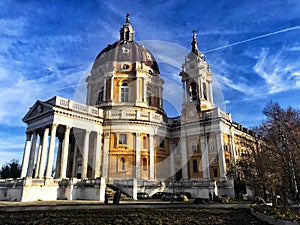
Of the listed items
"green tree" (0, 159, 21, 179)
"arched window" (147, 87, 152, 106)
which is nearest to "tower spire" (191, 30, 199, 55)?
"arched window" (147, 87, 152, 106)

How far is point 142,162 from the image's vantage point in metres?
39.8

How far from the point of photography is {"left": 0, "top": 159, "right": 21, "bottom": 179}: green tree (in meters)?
69.2

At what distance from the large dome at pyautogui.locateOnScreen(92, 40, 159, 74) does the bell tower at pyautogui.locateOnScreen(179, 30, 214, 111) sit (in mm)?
7539

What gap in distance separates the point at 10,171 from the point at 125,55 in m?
47.3

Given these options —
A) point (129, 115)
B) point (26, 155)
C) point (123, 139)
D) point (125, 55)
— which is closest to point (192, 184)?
point (123, 139)

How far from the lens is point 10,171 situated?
70.4 meters

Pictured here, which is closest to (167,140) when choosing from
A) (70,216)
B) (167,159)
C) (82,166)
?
(167,159)

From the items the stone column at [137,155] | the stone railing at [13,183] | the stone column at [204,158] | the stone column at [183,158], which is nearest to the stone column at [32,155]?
the stone railing at [13,183]

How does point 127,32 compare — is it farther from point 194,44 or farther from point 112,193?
point 112,193

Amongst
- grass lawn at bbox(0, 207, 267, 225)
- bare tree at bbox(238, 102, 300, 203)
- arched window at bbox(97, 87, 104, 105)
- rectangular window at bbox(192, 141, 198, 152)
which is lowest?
grass lawn at bbox(0, 207, 267, 225)

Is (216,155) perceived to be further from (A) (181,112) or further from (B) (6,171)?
(B) (6,171)

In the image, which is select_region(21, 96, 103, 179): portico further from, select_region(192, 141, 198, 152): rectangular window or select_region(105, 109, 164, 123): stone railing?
select_region(192, 141, 198, 152): rectangular window

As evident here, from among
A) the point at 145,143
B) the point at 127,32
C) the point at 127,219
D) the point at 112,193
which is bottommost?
the point at 127,219

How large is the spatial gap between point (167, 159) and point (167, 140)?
3.31 metres
